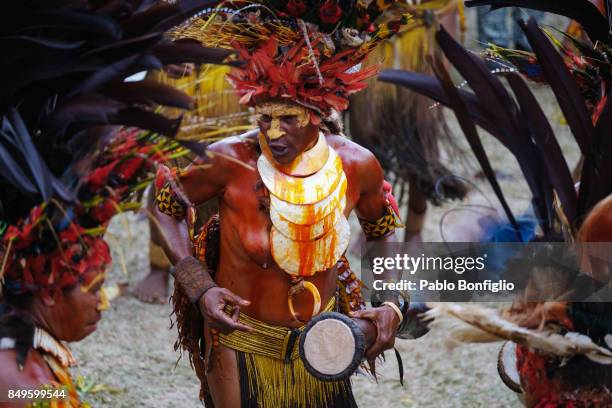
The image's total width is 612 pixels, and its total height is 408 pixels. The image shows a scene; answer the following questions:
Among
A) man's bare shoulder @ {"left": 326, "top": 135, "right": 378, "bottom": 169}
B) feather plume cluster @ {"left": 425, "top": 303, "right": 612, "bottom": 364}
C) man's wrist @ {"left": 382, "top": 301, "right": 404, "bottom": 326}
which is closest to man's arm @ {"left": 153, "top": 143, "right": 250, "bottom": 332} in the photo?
man's bare shoulder @ {"left": 326, "top": 135, "right": 378, "bottom": 169}

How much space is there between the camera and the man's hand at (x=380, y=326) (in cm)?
344

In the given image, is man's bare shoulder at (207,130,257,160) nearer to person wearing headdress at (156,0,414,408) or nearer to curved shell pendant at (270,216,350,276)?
person wearing headdress at (156,0,414,408)

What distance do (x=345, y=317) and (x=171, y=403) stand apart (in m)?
2.06

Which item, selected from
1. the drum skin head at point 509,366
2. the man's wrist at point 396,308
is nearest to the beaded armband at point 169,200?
the man's wrist at point 396,308

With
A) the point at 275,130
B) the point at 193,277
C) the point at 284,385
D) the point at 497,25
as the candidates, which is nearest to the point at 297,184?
the point at 275,130

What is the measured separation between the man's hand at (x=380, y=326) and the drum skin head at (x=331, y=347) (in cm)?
17

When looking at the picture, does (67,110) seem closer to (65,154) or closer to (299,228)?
(65,154)

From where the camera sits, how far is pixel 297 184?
3408 mm

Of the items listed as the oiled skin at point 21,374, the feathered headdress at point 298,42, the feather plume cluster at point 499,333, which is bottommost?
the feather plume cluster at point 499,333

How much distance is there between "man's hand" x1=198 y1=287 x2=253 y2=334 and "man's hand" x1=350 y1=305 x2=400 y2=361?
400 millimetres

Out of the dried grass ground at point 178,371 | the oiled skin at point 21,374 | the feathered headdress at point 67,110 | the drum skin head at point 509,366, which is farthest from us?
the dried grass ground at point 178,371

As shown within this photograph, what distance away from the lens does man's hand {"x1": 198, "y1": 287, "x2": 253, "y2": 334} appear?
331 cm

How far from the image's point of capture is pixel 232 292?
3512 millimetres

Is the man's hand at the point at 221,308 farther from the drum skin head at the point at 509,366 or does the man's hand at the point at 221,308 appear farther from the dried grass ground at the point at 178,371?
the dried grass ground at the point at 178,371
